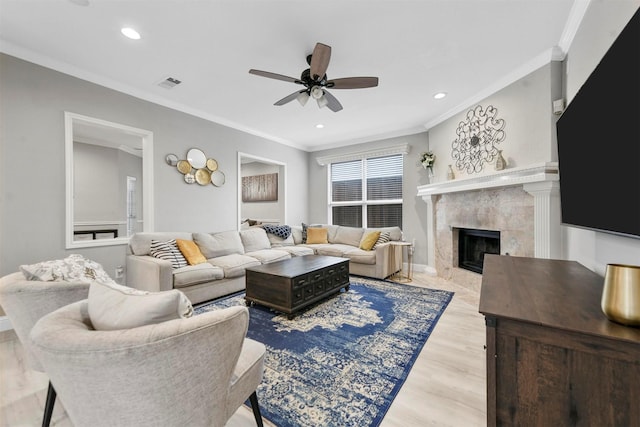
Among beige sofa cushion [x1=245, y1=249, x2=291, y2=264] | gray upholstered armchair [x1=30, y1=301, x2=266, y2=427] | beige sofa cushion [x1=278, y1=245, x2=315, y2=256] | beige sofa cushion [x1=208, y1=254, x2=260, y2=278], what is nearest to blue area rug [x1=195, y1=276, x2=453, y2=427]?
beige sofa cushion [x1=208, y1=254, x2=260, y2=278]

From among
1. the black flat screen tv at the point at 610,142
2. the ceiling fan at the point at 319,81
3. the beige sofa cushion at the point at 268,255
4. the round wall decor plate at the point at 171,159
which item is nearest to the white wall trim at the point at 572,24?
the black flat screen tv at the point at 610,142

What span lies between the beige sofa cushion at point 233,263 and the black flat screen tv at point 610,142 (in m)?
3.31

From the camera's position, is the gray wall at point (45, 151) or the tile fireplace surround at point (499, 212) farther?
the tile fireplace surround at point (499, 212)

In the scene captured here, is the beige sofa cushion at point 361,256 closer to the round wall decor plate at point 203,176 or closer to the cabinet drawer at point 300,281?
the cabinet drawer at point 300,281

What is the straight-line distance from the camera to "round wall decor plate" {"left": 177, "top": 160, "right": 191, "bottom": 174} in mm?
Answer: 3795

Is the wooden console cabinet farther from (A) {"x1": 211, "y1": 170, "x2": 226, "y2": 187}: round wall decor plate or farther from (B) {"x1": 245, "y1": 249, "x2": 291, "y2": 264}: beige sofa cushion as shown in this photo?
(A) {"x1": 211, "y1": 170, "x2": 226, "y2": 187}: round wall decor plate

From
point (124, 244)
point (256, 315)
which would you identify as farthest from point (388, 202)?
point (124, 244)

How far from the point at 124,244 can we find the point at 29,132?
1460mm

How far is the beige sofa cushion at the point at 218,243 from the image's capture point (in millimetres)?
3650

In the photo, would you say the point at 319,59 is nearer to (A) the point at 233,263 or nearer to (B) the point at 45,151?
(A) the point at 233,263

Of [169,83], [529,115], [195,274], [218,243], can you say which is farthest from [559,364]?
[169,83]

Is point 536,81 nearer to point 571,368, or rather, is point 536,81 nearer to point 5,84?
point 571,368

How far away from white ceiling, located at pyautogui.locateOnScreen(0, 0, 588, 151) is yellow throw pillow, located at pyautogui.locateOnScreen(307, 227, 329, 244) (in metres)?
2.54

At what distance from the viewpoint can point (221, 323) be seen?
2.80ft
